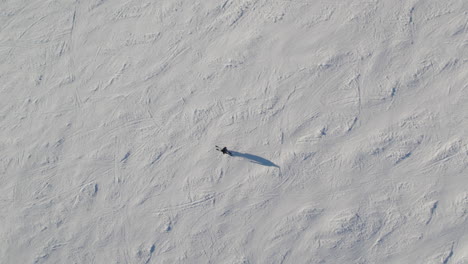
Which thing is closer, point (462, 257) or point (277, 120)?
point (462, 257)

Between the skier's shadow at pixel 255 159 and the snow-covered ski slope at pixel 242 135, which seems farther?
the skier's shadow at pixel 255 159

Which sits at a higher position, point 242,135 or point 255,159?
point 242,135

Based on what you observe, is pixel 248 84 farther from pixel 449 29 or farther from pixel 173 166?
pixel 449 29

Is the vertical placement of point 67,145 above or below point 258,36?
below

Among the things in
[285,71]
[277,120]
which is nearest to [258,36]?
[285,71]

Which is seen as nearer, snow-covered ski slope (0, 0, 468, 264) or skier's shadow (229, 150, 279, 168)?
snow-covered ski slope (0, 0, 468, 264)

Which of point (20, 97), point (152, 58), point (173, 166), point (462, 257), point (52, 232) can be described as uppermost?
point (152, 58)

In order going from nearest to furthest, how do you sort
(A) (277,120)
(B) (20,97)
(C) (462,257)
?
(C) (462,257)
(A) (277,120)
(B) (20,97)

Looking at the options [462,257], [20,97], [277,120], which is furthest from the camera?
[20,97]
